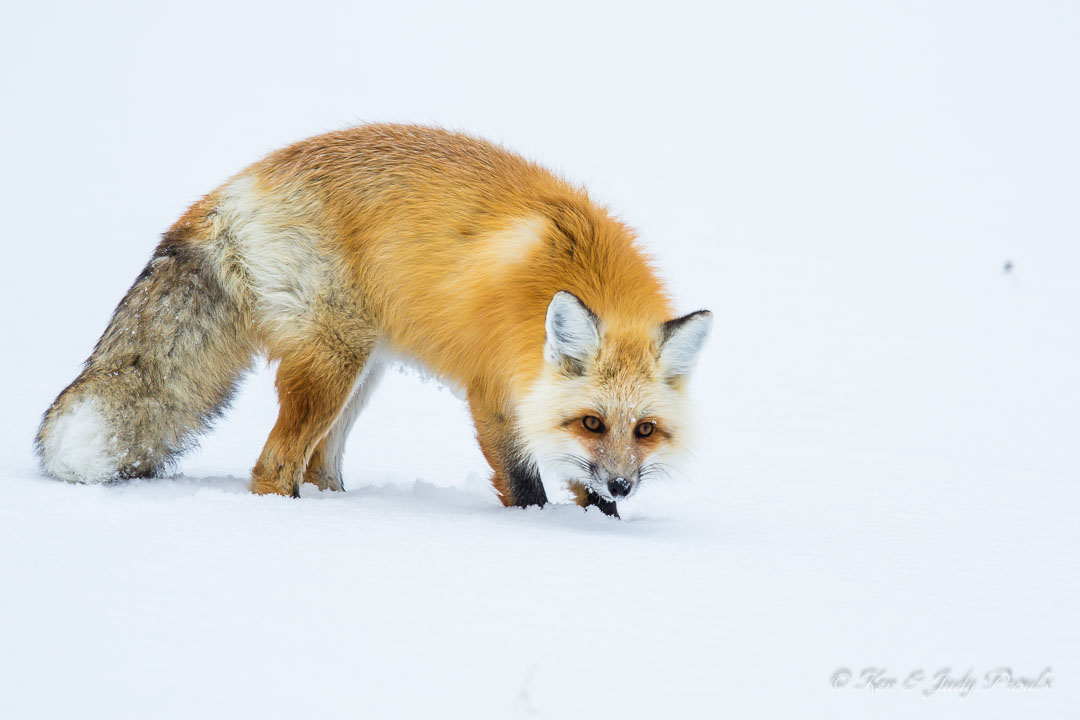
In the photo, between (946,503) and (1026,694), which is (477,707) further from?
(946,503)

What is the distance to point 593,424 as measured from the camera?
4.12 meters

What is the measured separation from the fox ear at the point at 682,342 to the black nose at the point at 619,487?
0.54m

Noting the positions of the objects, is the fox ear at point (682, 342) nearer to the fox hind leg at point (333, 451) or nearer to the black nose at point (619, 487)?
the black nose at point (619, 487)

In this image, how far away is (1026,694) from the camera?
2514mm

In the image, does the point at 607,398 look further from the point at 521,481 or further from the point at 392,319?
the point at 392,319

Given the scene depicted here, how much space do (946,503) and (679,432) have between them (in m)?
1.81

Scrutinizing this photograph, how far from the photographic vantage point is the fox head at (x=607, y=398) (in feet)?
13.3

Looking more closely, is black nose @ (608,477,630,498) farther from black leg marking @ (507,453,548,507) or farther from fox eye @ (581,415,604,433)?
black leg marking @ (507,453,548,507)

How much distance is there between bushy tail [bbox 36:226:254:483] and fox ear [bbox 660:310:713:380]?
1.97 m

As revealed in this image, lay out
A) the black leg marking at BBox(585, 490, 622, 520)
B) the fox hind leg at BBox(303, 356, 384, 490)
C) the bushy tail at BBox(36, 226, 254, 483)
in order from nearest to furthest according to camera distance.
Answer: the bushy tail at BBox(36, 226, 254, 483), the black leg marking at BBox(585, 490, 622, 520), the fox hind leg at BBox(303, 356, 384, 490)

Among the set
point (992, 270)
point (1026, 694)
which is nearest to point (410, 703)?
point (1026, 694)

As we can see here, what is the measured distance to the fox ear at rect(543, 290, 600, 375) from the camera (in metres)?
3.96

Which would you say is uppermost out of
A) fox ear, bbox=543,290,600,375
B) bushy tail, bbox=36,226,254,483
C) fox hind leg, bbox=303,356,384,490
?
fox ear, bbox=543,290,600,375

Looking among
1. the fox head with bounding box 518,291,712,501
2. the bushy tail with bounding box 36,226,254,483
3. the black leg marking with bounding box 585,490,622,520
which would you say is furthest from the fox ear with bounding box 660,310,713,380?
the bushy tail with bounding box 36,226,254,483
